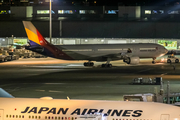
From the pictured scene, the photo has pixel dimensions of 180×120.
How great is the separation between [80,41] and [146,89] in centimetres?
7085

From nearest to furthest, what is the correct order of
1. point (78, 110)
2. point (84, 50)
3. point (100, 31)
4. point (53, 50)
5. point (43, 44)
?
point (78, 110)
point (53, 50)
point (43, 44)
point (84, 50)
point (100, 31)

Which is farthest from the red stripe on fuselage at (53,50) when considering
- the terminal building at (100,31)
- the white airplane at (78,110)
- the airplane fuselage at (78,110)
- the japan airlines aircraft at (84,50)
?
the white airplane at (78,110)

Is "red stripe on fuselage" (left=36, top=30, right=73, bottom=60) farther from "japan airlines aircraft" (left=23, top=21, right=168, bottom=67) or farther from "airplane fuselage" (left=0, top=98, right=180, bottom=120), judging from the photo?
"airplane fuselage" (left=0, top=98, right=180, bottom=120)

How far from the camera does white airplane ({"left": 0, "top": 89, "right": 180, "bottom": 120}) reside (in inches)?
500

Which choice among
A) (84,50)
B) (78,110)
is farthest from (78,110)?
(84,50)

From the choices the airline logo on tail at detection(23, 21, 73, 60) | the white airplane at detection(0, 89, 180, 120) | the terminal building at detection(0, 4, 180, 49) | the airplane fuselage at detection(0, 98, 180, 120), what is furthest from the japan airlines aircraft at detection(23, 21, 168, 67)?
the white airplane at detection(0, 89, 180, 120)

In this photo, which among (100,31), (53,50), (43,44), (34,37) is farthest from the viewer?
(100,31)

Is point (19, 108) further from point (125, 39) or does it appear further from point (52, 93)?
point (125, 39)

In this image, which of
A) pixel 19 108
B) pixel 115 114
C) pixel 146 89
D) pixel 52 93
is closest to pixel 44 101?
pixel 19 108

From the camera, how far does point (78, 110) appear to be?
530 inches

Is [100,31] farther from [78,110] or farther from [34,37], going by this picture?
[78,110]

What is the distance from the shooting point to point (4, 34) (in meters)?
106

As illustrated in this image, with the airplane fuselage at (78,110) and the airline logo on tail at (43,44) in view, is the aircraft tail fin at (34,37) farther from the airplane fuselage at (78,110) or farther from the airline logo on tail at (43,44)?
the airplane fuselage at (78,110)

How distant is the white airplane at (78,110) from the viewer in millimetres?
12711
